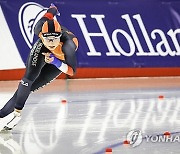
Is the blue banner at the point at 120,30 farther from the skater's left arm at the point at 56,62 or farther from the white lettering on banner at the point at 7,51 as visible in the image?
the skater's left arm at the point at 56,62

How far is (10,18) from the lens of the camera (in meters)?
10.5

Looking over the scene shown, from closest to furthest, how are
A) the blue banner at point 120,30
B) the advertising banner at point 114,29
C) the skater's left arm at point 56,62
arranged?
the skater's left arm at point 56,62, the advertising banner at point 114,29, the blue banner at point 120,30

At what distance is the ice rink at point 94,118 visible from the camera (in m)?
4.79

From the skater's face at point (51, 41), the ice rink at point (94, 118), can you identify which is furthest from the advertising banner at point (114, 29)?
the skater's face at point (51, 41)

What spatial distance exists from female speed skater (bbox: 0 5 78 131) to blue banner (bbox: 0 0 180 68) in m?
5.07

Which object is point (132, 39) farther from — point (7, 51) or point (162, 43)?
point (7, 51)

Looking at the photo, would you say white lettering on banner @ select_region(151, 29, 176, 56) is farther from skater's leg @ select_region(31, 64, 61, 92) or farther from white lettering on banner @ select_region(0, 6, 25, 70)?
skater's leg @ select_region(31, 64, 61, 92)

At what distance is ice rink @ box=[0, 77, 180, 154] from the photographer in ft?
15.7

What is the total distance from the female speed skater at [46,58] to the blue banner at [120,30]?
5.07m

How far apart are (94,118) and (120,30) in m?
4.86

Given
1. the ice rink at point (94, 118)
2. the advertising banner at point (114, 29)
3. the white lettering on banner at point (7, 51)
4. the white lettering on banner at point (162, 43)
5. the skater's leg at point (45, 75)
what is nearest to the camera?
the ice rink at point (94, 118)

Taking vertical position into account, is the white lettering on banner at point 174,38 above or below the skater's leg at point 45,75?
above

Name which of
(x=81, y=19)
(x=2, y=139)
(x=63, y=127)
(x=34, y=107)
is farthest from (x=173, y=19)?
(x=2, y=139)

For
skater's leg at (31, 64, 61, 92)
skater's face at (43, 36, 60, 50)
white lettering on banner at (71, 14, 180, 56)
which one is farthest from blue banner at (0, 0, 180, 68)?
skater's face at (43, 36, 60, 50)
